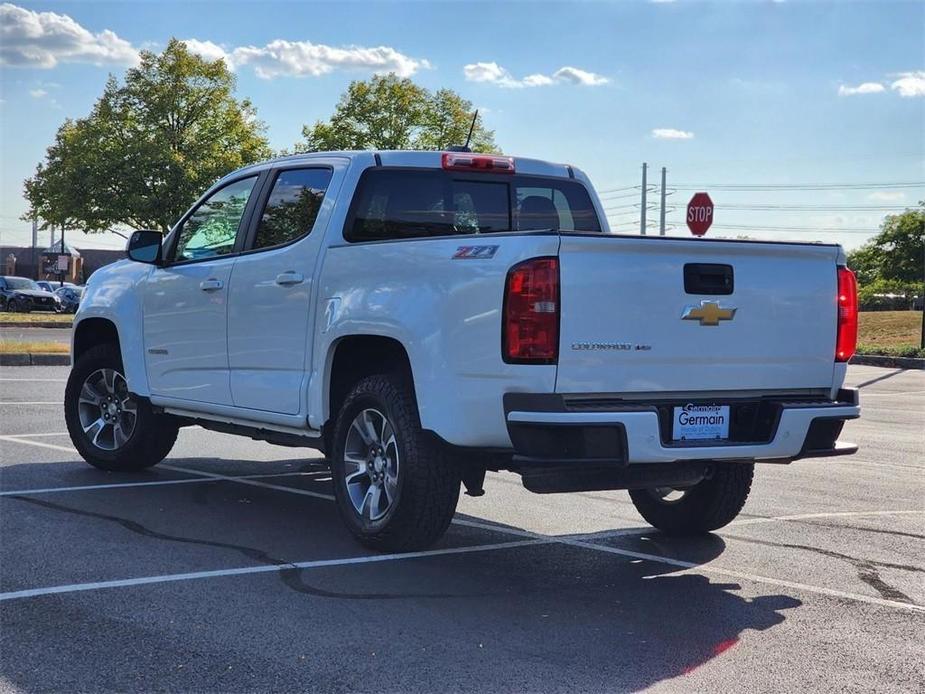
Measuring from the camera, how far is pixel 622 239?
4.98m

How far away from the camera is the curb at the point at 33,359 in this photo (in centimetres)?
1862

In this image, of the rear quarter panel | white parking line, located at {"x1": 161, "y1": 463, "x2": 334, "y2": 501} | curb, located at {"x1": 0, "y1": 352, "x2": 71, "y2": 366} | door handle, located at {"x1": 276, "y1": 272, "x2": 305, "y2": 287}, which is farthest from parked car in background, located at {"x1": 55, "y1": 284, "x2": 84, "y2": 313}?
the rear quarter panel

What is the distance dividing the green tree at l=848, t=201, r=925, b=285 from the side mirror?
285ft

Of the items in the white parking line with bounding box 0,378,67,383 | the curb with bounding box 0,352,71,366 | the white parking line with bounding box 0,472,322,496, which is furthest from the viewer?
the curb with bounding box 0,352,71,366

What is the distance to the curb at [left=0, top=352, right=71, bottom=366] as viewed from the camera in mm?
18625

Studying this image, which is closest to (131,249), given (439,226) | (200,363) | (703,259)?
(200,363)

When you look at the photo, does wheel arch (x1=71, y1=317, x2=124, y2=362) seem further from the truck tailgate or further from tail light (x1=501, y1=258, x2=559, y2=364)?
the truck tailgate

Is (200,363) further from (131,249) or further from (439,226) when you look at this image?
(439,226)

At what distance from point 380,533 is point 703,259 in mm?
2087

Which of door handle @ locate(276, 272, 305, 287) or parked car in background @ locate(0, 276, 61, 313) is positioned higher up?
door handle @ locate(276, 272, 305, 287)

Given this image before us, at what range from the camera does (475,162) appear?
6.71 m

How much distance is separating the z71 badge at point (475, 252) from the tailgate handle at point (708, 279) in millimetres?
906

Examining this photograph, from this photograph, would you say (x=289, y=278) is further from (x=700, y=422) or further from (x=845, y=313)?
(x=845, y=313)

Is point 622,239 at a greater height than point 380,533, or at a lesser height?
greater
